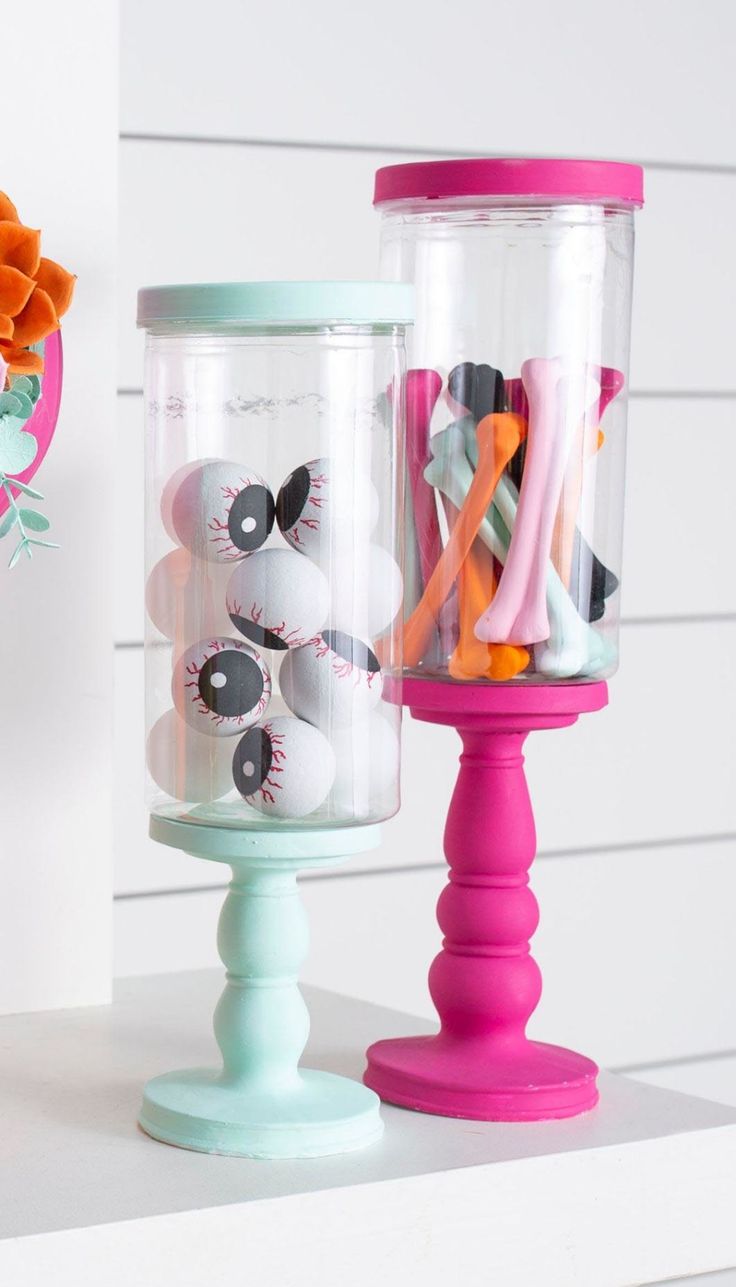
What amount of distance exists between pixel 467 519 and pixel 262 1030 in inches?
8.6

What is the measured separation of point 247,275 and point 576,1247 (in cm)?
63

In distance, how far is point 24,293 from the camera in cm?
69

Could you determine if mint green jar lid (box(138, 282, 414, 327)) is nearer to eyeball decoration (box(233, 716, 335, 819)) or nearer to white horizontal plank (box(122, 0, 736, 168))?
eyeball decoration (box(233, 716, 335, 819))

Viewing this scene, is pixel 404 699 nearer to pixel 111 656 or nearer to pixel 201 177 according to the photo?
pixel 111 656

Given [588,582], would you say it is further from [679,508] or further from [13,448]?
[679,508]

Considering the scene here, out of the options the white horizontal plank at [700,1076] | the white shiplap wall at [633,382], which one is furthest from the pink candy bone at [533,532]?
the white horizontal plank at [700,1076]

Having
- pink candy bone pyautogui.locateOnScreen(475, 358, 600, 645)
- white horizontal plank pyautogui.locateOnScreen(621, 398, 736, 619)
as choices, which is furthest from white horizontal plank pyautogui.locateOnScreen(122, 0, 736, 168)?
pink candy bone pyautogui.locateOnScreen(475, 358, 600, 645)

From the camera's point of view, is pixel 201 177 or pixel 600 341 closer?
pixel 600 341

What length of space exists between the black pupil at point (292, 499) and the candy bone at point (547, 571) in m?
0.08

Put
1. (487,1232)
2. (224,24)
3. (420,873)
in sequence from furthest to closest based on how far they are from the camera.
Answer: (420,873)
(224,24)
(487,1232)

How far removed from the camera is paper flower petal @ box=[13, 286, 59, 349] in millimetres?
704

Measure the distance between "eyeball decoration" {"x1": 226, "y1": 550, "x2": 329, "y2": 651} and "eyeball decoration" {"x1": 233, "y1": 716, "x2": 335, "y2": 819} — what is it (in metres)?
0.03

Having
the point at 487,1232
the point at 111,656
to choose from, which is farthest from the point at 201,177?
the point at 487,1232

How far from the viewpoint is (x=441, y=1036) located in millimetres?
782
